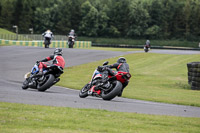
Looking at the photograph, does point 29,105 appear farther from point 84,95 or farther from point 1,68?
point 1,68

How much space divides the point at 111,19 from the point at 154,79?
84.3 meters

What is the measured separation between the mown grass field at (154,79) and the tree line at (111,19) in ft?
208

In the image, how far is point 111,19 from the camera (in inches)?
4193

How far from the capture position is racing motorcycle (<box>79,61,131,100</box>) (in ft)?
41.1

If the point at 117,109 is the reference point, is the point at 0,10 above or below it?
above

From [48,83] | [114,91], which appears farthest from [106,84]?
[48,83]

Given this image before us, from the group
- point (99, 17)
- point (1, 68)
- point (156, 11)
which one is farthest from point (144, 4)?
point (1, 68)

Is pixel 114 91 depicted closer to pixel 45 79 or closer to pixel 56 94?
pixel 56 94

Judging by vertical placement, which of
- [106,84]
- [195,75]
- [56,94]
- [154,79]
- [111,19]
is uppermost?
[111,19]

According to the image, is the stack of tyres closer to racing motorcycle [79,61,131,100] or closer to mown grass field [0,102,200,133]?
racing motorcycle [79,61,131,100]

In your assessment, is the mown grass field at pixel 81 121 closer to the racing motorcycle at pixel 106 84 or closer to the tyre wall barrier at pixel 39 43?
the racing motorcycle at pixel 106 84

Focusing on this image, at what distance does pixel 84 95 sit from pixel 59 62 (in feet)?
6.60

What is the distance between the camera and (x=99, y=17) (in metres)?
104

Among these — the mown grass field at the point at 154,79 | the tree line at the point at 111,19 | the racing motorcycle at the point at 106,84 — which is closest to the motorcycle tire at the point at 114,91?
the racing motorcycle at the point at 106,84
